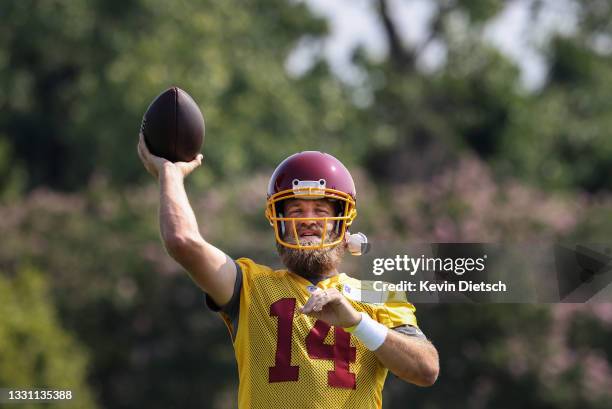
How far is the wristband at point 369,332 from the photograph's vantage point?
3688mm

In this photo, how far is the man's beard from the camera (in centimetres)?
399

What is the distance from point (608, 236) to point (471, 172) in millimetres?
2119

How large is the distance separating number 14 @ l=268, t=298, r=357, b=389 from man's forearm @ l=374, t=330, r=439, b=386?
140 millimetres

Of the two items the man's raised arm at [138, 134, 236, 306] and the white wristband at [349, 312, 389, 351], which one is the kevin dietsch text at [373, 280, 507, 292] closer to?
the white wristband at [349, 312, 389, 351]

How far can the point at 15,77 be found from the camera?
21.2 meters

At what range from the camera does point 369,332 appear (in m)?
3.70

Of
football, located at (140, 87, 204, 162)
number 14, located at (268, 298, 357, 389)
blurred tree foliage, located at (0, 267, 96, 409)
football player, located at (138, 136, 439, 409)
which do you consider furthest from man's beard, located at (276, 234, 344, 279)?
blurred tree foliage, located at (0, 267, 96, 409)

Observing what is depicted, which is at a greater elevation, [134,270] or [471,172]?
[471,172]

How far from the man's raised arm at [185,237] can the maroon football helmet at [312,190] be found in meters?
0.26

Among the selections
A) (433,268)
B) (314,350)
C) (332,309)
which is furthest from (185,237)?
(433,268)

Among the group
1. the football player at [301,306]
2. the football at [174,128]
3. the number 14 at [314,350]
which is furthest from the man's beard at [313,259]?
the football at [174,128]

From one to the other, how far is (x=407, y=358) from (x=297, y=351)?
0.35 metres

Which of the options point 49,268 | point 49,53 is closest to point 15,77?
point 49,53

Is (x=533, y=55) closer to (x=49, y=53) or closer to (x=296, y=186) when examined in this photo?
(x=49, y=53)
